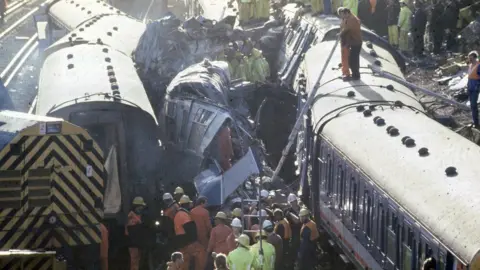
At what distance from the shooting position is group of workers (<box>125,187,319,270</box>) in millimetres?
14352

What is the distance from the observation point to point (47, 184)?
14.7 metres

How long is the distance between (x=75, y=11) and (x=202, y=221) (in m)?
14.5

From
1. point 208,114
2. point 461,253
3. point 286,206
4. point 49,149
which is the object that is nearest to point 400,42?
point 208,114

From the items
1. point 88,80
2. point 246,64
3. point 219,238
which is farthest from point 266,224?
point 246,64

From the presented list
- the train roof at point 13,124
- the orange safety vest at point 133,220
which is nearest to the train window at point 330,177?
the orange safety vest at point 133,220

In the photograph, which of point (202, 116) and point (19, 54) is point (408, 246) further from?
point (19, 54)

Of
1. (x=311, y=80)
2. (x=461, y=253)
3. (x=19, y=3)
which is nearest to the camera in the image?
(x=461, y=253)

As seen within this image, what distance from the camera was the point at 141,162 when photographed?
1755 cm

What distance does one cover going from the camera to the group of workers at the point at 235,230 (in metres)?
14.4

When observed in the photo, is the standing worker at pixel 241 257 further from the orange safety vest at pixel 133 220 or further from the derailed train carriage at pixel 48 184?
the derailed train carriage at pixel 48 184

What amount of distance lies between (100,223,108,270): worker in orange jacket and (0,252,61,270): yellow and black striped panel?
424 centimetres

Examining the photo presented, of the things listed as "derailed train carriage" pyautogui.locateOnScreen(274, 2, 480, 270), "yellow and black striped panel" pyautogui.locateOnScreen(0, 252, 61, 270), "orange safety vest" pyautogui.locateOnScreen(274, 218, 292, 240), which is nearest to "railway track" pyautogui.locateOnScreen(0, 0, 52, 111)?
"derailed train carriage" pyautogui.locateOnScreen(274, 2, 480, 270)

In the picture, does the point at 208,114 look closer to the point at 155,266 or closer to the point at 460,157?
the point at 155,266

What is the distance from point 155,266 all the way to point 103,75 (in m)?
3.92
